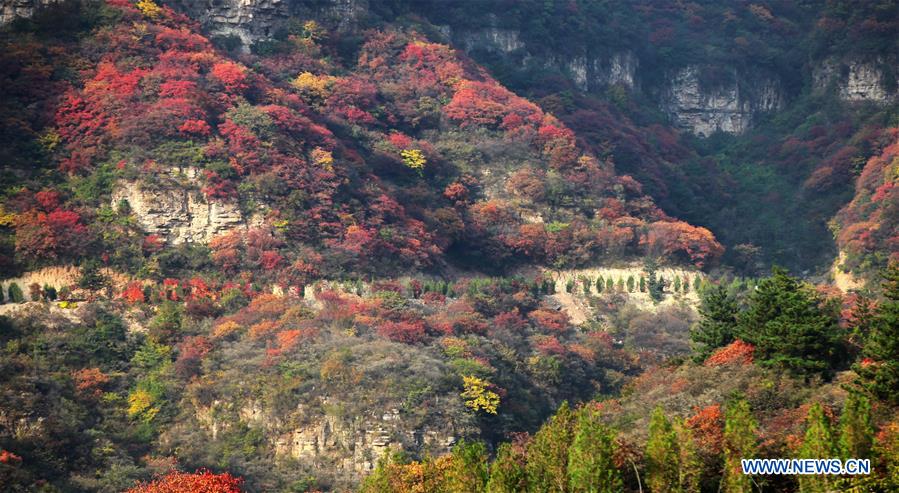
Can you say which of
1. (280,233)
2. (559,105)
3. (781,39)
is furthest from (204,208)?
(781,39)

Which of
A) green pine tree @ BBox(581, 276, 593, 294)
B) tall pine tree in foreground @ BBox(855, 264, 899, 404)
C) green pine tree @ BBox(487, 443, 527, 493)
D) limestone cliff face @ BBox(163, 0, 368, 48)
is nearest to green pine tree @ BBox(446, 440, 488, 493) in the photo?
green pine tree @ BBox(487, 443, 527, 493)

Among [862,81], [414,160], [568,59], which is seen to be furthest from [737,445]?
[568,59]

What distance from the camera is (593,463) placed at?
142 ft

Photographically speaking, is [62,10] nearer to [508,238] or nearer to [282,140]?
[282,140]

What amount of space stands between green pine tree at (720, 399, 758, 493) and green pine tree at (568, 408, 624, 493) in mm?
3113

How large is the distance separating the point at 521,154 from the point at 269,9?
62.3ft

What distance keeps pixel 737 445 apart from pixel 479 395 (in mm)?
23797

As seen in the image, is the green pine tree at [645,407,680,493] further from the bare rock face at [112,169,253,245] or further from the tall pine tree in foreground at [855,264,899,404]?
the bare rock face at [112,169,253,245]

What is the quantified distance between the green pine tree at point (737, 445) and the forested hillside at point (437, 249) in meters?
0.11

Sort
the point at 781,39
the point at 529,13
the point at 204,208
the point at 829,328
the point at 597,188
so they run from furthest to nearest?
the point at 781,39 < the point at 529,13 < the point at 597,188 < the point at 204,208 < the point at 829,328

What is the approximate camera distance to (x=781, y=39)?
A: 395 feet

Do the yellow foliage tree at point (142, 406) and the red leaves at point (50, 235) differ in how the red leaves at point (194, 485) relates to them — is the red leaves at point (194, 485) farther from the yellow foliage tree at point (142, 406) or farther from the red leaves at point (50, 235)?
the red leaves at point (50, 235)

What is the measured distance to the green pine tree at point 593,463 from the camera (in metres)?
43.1

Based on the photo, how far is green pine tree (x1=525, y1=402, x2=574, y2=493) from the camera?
45.5 m
